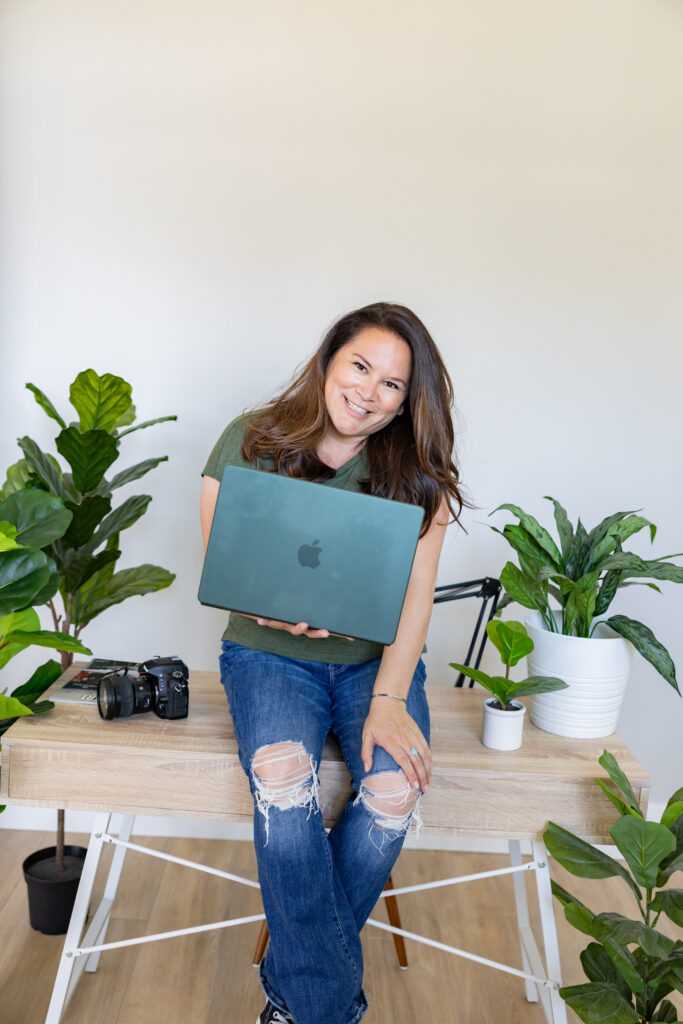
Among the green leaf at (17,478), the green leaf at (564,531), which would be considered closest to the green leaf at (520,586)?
the green leaf at (564,531)

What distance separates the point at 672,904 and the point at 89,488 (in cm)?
137

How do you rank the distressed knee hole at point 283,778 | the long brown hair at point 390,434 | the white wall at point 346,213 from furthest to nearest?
the white wall at point 346,213 < the long brown hair at point 390,434 < the distressed knee hole at point 283,778

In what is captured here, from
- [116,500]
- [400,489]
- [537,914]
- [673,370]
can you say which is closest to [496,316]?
[673,370]

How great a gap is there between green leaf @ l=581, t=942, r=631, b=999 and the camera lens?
93 cm

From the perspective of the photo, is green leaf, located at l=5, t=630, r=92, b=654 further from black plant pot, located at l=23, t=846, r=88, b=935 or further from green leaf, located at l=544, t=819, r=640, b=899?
green leaf, located at l=544, t=819, r=640, b=899

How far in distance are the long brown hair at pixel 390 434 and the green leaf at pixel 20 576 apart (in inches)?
17.3

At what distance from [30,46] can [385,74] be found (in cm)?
90

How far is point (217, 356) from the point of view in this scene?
2.35 m

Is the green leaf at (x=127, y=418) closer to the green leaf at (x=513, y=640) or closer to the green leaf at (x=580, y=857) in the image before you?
the green leaf at (x=513, y=640)

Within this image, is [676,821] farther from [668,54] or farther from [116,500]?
[668,54]

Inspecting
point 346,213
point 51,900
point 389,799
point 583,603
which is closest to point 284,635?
point 389,799

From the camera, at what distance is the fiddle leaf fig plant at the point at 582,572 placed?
1.77 m

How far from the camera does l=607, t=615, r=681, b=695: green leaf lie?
69.6 inches

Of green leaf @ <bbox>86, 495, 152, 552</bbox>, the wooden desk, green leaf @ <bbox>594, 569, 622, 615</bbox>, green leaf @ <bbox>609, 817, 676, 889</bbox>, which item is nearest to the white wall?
green leaf @ <bbox>86, 495, 152, 552</bbox>
